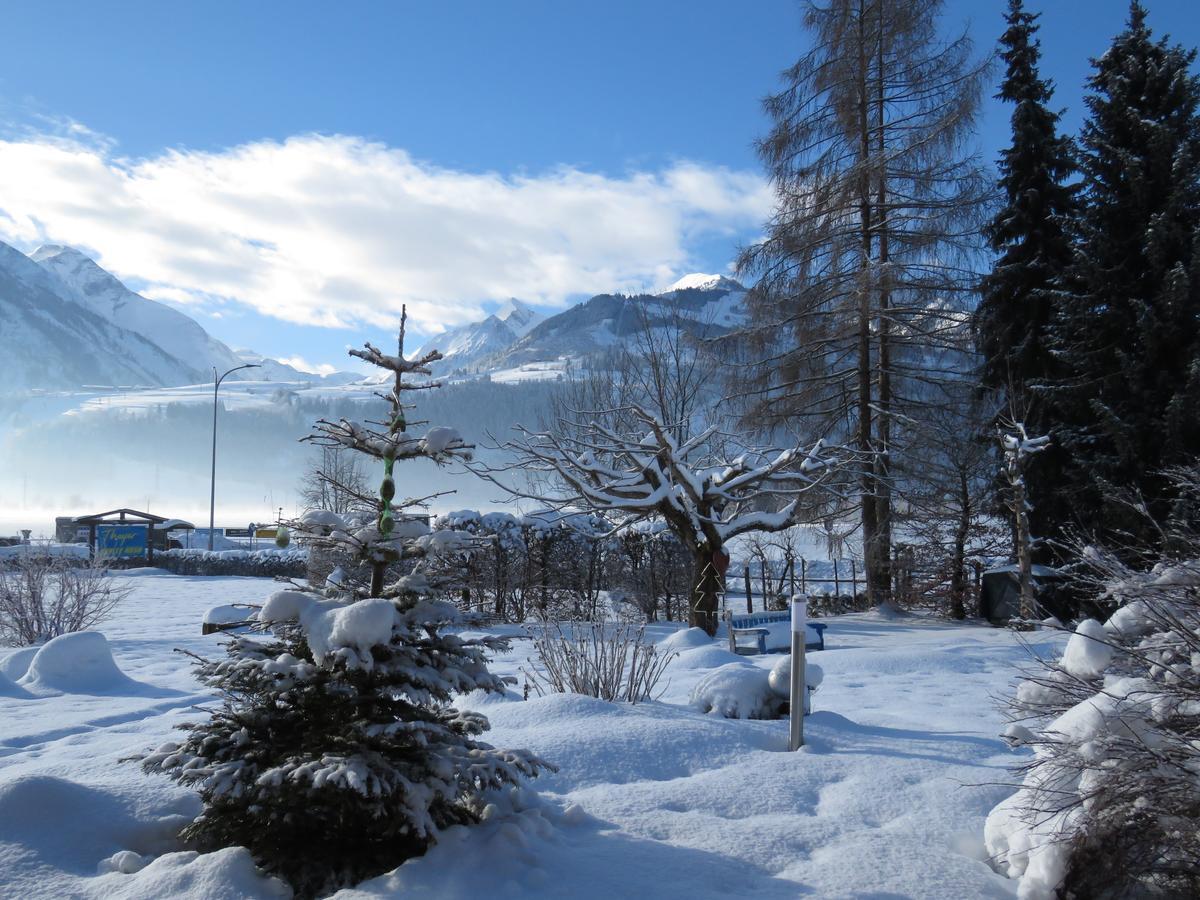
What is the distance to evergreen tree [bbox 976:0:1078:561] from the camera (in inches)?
620

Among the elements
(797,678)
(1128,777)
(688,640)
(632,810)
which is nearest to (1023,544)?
(688,640)

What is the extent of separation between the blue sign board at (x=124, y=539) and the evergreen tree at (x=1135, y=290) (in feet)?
93.1

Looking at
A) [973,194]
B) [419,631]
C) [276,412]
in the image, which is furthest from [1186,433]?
[276,412]

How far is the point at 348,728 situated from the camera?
3016mm

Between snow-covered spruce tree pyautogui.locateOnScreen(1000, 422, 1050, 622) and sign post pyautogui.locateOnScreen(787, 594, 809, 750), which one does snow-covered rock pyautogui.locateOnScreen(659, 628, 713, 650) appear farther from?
snow-covered spruce tree pyautogui.locateOnScreen(1000, 422, 1050, 622)

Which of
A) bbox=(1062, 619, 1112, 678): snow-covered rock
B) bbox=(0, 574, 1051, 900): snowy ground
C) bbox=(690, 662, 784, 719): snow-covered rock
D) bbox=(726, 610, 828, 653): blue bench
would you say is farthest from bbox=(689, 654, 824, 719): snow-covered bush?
bbox=(726, 610, 828, 653): blue bench

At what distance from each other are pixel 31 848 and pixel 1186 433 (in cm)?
1548

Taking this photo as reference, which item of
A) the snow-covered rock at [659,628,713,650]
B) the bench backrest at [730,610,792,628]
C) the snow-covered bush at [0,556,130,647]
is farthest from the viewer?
the snow-covered bush at [0,556,130,647]

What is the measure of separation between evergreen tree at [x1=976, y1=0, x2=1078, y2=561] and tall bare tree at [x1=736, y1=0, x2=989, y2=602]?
919 millimetres

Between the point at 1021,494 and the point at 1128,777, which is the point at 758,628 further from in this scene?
the point at 1128,777

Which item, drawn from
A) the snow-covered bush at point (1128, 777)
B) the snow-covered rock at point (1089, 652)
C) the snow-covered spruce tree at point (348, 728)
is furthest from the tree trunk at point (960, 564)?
the snow-covered spruce tree at point (348, 728)

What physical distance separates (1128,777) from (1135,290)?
1444 cm

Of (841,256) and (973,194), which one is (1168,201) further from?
(841,256)

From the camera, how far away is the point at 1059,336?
613 inches
